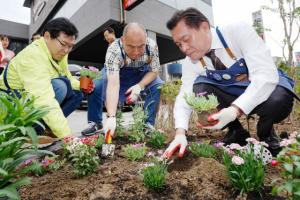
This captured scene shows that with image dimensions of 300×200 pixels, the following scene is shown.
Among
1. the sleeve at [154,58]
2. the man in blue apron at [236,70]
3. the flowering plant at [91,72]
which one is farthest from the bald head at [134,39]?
the man in blue apron at [236,70]

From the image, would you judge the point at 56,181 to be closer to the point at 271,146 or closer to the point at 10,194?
Answer: the point at 10,194

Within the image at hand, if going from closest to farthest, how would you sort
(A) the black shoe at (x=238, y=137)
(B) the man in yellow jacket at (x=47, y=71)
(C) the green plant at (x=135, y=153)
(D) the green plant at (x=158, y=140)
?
(C) the green plant at (x=135, y=153)
(B) the man in yellow jacket at (x=47, y=71)
(A) the black shoe at (x=238, y=137)
(D) the green plant at (x=158, y=140)

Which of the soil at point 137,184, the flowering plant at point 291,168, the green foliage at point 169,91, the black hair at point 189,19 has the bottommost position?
the soil at point 137,184

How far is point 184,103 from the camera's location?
2219mm

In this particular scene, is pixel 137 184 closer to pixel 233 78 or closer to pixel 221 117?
pixel 221 117

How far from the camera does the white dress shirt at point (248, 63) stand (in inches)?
74.2

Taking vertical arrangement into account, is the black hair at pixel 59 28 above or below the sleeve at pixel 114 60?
above

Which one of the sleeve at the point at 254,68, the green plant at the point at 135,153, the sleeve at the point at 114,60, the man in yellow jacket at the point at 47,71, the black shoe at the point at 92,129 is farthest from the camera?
the black shoe at the point at 92,129

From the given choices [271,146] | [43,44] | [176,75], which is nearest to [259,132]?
[271,146]

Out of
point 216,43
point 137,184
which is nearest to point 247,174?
point 137,184

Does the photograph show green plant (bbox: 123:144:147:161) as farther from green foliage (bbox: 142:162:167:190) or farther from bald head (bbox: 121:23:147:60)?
bald head (bbox: 121:23:147:60)

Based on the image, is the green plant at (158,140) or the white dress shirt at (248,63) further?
the green plant at (158,140)

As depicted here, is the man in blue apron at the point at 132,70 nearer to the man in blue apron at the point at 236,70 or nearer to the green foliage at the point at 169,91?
the green foliage at the point at 169,91

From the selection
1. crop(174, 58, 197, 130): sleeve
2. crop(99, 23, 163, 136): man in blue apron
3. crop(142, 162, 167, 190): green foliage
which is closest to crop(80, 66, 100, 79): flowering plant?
crop(99, 23, 163, 136): man in blue apron
